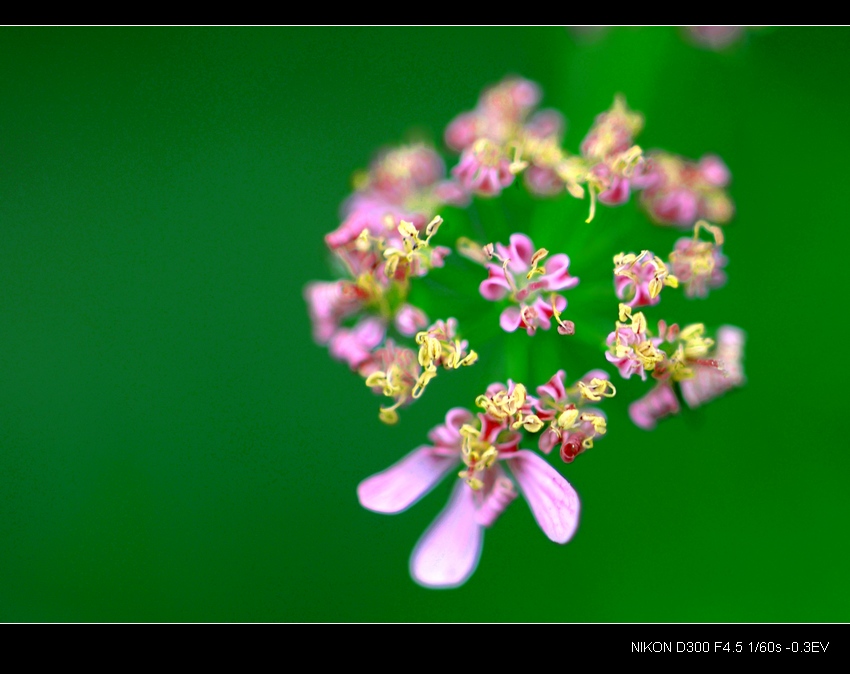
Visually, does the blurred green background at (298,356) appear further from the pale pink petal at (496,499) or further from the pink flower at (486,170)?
the pale pink petal at (496,499)

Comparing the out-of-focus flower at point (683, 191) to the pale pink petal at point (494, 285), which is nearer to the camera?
the pale pink petal at point (494, 285)

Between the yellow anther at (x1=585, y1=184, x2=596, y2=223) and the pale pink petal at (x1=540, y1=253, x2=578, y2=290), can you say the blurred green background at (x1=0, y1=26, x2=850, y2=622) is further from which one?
the pale pink petal at (x1=540, y1=253, x2=578, y2=290)

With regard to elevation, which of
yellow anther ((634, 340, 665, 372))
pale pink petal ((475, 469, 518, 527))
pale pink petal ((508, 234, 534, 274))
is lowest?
pale pink petal ((475, 469, 518, 527))

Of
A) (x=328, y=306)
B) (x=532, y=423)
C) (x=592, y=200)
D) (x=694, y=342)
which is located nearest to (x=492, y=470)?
(x=532, y=423)

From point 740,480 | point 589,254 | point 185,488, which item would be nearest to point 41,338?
point 185,488

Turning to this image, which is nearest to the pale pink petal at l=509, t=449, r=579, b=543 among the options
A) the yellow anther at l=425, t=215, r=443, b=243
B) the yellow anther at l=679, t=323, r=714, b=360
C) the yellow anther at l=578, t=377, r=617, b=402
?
the yellow anther at l=578, t=377, r=617, b=402

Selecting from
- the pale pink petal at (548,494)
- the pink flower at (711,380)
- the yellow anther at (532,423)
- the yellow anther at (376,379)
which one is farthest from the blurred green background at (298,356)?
the yellow anther at (532,423)

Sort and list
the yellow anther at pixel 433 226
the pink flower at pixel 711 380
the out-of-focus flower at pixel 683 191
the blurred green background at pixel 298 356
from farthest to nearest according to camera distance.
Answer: the blurred green background at pixel 298 356 < the out-of-focus flower at pixel 683 191 < the pink flower at pixel 711 380 < the yellow anther at pixel 433 226
